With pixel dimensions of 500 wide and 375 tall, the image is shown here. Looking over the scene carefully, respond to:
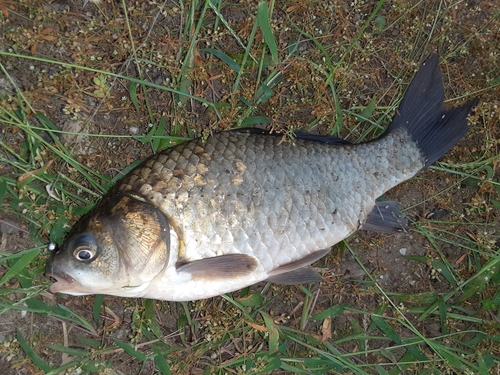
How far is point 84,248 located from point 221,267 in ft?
2.16

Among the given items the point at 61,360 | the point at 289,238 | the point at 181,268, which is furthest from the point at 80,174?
the point at 289,238

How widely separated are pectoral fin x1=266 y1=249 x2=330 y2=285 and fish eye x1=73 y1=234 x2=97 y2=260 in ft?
3.05

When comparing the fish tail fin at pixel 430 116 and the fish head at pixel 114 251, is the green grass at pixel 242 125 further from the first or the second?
the fish head at pixel 114 251

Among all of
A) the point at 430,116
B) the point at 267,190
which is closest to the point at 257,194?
the point at 267,190

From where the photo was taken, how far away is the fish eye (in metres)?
1.88

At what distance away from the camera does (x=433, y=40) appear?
2705 mm

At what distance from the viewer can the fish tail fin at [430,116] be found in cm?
247

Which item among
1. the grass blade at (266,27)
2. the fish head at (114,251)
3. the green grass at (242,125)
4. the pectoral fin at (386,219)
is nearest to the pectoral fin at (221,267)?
the fish head at (114,251)

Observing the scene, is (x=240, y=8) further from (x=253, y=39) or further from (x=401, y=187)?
(x=401, y=187)

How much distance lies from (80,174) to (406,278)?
7.13 feet

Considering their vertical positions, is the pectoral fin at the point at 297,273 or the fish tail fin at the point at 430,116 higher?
the fish tail fin at the point at 430,116

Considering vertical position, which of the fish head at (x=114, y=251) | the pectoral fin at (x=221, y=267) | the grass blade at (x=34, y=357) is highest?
the fish head at (x=114, y=251)

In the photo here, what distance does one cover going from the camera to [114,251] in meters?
1.90

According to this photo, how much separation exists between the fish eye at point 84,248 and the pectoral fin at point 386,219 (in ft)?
5.01
